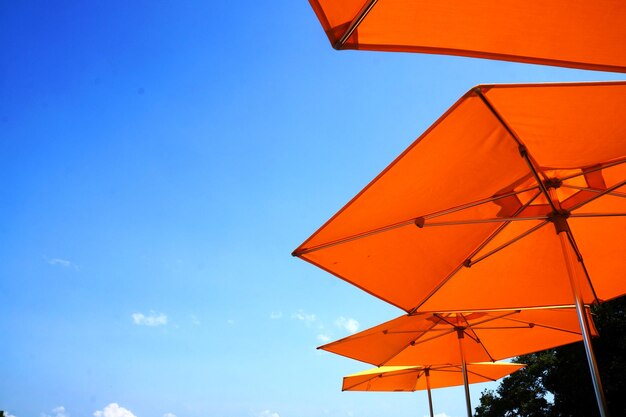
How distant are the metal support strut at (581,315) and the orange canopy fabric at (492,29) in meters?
1.79

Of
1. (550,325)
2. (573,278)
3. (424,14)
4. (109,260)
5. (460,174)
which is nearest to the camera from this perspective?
(424,14)

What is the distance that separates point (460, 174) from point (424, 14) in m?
1.44

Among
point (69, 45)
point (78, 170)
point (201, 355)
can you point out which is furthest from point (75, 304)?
point (69, 45)

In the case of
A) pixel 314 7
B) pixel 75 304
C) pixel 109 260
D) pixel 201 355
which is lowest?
pixel 314 7

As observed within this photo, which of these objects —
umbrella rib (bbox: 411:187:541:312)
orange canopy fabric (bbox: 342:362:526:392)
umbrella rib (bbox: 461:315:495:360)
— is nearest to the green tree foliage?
orange canopy fabric (bbox: 342:362:526:392)

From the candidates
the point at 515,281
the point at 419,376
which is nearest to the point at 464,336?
the point at 515,281

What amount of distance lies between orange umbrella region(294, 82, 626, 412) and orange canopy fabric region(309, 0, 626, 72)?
32 cm

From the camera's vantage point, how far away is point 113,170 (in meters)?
23.2

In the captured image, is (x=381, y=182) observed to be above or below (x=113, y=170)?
below

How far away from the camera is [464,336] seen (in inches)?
256

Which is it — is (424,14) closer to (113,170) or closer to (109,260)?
(113,170)

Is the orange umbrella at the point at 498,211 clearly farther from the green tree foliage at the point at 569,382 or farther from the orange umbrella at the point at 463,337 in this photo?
the green tree foliage at the point at 569,382

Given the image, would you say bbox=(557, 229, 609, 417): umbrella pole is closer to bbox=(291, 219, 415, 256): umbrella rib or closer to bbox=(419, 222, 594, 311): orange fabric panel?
bbox=(419, 222, 594, 311): orange fabric panel

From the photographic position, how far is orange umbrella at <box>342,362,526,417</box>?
8047mm
